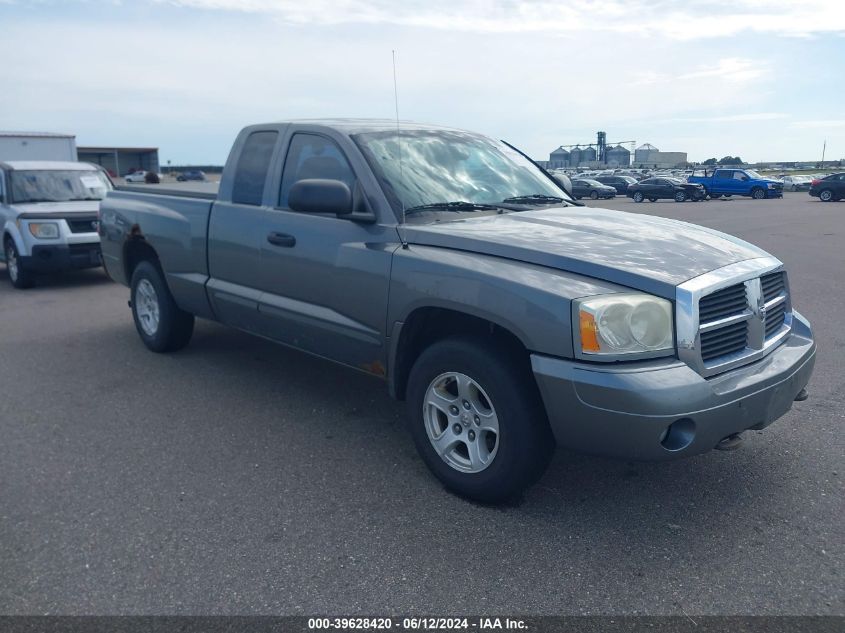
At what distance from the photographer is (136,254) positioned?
6.82m

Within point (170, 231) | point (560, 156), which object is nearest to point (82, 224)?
point (170, 231)

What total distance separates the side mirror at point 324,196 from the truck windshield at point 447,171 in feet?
0.93

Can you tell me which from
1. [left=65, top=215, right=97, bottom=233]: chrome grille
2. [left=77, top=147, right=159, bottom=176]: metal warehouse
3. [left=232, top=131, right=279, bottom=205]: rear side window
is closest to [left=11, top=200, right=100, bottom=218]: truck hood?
[left=65, top=215, right=97, bottom=233]: chrome grille

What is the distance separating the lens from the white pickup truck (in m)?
10.3

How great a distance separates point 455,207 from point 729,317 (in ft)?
5.47

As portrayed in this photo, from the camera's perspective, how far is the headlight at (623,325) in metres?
3.18

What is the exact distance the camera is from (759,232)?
18016mm

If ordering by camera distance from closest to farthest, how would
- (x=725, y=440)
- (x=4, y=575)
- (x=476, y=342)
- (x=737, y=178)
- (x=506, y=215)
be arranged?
(x=4, y=575) < (x=725, y=440) < (x=476, y=342) < (x=506, y=215) < (x=737, y=178)

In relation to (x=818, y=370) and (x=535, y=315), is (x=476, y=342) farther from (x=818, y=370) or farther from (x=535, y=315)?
(x=818, y=370)

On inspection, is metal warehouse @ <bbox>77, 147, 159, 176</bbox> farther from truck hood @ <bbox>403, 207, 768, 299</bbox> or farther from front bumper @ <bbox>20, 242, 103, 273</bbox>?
truck hood @ <bbox>403, 207, 768, 299</bbox>

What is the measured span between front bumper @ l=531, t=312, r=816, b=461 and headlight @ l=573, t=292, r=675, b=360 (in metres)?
0.07

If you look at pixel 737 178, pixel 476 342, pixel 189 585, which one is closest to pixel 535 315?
pixel 476 342

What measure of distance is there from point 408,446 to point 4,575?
2168 millimetres

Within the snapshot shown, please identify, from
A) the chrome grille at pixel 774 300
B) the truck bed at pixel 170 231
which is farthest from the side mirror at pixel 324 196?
the chrome grille at pixel 774 300
